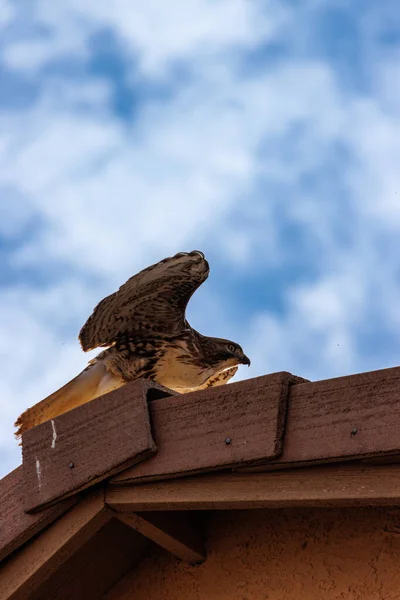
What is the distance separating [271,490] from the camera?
224 centimetres

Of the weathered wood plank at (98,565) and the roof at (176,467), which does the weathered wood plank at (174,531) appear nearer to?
the roof at (176,467)

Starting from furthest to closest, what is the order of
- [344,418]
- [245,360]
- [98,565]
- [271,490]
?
[245,360] < [98,565] < [271,490] < [344,418]

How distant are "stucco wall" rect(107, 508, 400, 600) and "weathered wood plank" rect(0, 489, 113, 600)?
0.38m

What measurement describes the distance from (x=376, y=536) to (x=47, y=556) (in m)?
0.92

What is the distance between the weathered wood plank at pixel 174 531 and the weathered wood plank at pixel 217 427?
0.18 m

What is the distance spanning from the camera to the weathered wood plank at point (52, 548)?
251 cm

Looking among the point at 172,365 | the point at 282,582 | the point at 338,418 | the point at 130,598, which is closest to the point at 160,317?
the point at 172,365

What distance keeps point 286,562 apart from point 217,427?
53 cm

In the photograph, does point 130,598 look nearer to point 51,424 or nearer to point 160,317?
point 51,424

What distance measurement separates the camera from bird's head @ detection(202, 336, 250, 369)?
18.0 feet

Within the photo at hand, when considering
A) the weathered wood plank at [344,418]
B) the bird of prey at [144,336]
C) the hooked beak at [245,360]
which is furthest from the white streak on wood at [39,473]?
the hooked beak at [245,360]

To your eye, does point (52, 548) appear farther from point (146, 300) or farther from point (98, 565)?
point (146, 300)

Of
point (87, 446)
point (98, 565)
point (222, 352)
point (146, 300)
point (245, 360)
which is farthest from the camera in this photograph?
point (245, 360)

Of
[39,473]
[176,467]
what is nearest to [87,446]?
[39,473]
